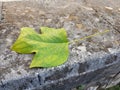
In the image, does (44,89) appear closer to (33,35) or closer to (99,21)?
(33,35)

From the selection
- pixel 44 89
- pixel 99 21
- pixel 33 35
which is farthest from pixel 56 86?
pixel 99 21

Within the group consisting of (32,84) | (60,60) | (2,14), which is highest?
(2,14)

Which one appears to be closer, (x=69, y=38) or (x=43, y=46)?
(x=43, y=46)
